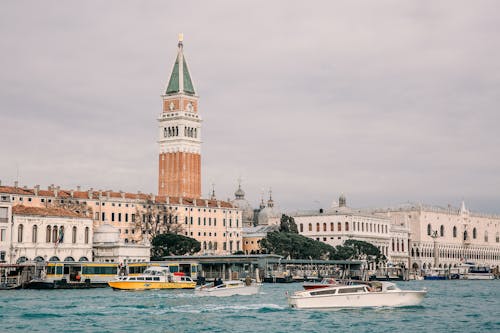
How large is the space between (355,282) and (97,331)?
58.4 feet

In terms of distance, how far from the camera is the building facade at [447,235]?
159250 millimetres

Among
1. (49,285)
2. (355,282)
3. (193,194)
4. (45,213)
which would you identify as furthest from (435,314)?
(193,194)

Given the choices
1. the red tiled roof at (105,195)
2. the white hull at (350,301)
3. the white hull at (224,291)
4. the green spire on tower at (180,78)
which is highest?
the green spire on tower at (180,78)

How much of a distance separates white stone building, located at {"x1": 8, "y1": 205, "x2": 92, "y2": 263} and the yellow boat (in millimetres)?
16386

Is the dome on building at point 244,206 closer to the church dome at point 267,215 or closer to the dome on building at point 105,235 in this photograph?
the church dome at point 267,215

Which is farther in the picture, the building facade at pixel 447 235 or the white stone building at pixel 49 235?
the building facade at pixel 447 235

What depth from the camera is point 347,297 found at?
152 feet

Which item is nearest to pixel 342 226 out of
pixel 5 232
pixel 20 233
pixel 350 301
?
pixel 20 233

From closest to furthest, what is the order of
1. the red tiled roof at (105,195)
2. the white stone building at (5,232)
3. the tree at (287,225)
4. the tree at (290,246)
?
1. the white stone building at (5,232)
2. the red tiled roof at (105,195)
3. the tree at (290,246)
4. the tree at (287,225)

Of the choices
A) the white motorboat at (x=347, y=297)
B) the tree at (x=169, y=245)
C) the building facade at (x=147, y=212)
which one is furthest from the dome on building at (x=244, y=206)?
the white motorboat at (x=347, y=297)

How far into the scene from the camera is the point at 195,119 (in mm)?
139250

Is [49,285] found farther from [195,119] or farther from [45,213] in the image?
[195,119]

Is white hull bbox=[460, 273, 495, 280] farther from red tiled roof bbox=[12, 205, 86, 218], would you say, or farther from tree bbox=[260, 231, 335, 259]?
red tiled roof bbox=[12, 205, 86, 218]

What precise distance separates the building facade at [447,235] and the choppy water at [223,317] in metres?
104
